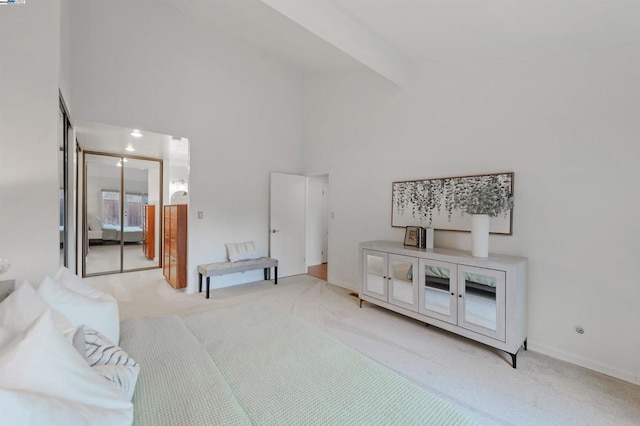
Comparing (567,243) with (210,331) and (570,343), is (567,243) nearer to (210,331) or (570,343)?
(570,343)

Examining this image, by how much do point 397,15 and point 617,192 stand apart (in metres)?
2.27

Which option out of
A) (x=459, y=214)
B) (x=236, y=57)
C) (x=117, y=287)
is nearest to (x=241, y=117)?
(x=236, y=57)

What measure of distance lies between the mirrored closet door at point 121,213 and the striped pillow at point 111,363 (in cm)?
445

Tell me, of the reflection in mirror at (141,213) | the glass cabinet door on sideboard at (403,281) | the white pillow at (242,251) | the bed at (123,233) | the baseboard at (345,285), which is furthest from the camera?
the reflection in mirror at (141,213)

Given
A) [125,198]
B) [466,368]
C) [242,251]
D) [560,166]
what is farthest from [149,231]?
[560,166]

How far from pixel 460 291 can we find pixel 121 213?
5598mm

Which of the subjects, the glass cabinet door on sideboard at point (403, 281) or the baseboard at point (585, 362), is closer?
the baseboard at point (585, 362)

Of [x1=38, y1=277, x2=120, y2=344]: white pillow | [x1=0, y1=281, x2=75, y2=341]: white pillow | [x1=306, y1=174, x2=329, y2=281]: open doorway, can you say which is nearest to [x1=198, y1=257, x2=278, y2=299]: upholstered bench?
[x1=306, y1=174, x2=329, y2=281]: open doorway

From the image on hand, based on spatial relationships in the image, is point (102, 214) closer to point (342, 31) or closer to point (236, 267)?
point (236, 267)

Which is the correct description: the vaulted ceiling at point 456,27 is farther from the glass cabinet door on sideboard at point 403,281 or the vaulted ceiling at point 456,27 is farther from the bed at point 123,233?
the bed at point 123,233

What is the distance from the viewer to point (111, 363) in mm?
1134

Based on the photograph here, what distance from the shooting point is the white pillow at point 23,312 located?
1.02 m

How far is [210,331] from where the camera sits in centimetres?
175

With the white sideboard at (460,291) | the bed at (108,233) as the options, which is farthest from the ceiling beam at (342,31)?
the bed at (108,233)
